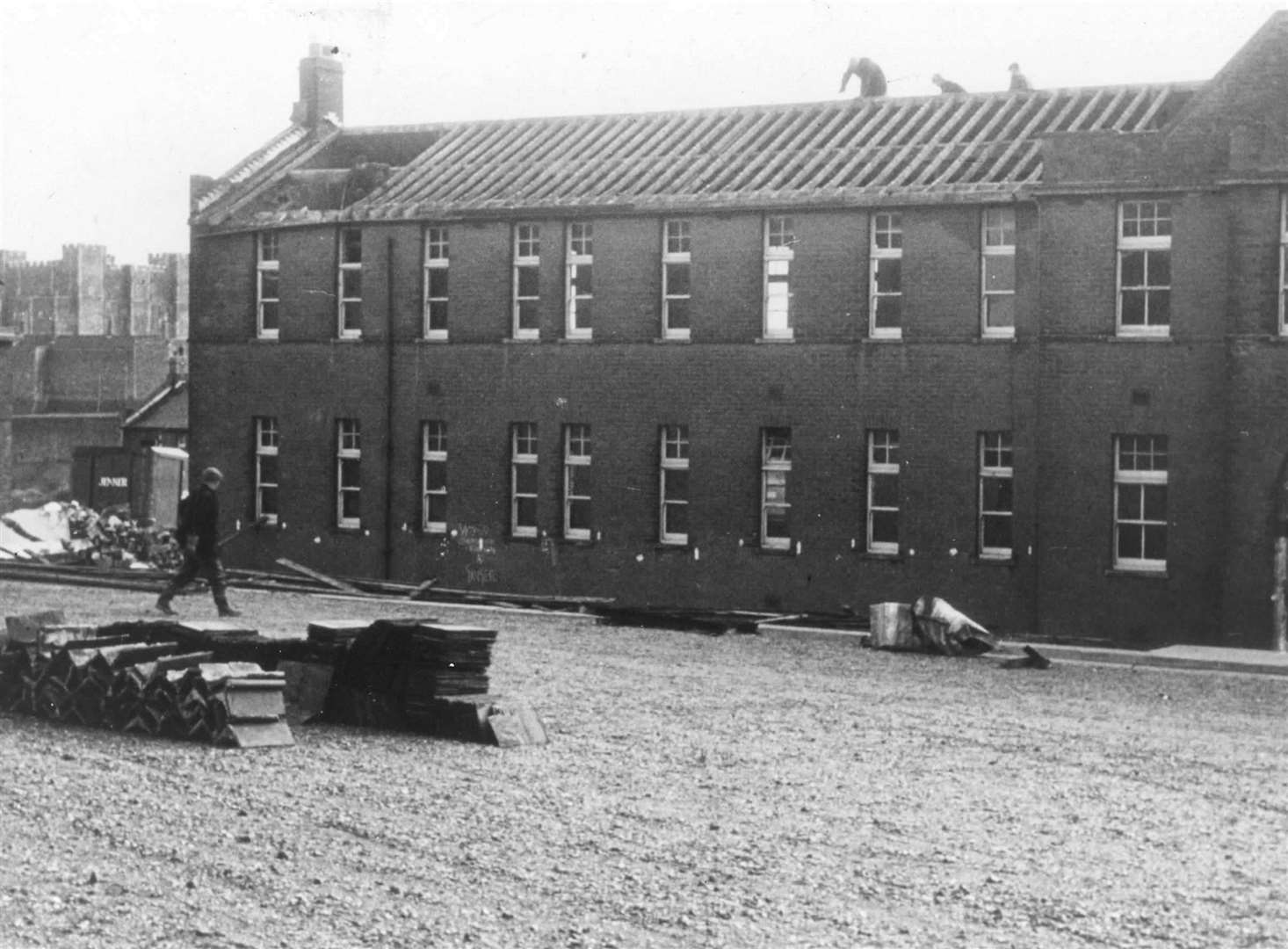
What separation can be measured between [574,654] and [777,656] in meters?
2.60

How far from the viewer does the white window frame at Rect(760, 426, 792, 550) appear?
33.3 m

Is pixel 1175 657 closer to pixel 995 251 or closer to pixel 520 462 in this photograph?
pixel 995 251

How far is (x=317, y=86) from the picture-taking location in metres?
43.4

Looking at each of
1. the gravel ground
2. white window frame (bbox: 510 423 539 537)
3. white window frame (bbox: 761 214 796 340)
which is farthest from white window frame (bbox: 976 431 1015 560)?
the gravel ground

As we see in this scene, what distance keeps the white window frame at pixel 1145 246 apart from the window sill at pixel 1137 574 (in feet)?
11.3

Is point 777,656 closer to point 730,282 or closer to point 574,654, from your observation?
point 574,654

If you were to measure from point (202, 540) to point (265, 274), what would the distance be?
13.9 meters

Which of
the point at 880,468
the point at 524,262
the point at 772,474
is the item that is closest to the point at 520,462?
the point at 524,262

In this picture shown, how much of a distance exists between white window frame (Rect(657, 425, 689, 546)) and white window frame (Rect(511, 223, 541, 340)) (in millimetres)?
3368

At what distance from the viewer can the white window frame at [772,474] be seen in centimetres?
3331

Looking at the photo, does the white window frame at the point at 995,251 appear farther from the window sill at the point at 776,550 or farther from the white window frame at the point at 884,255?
the window sill at the point at 776,550

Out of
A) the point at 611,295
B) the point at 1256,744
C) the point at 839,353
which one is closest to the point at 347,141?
the point at 611,295

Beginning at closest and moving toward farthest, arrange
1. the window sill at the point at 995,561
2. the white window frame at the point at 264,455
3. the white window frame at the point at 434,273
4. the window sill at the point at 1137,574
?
the window sill at the point at 1137,574
the window sill at the point at 995,561
the white window frame at the point at 434,273
the white window frame at the point at 264,455

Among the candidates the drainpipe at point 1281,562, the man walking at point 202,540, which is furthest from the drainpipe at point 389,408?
the drainpipe at point 1281,562
